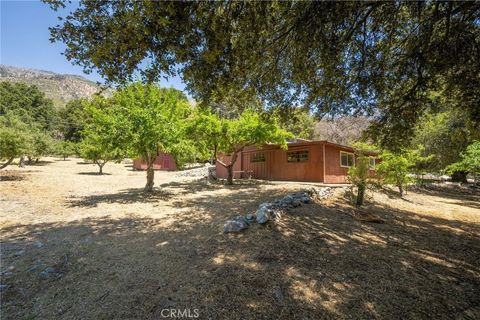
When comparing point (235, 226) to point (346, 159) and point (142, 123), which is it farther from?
point (346, 159)

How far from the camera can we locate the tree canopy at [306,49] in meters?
3.78

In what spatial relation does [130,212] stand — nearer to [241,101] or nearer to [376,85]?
[241,101]

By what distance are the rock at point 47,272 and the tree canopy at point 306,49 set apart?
3.45 meters

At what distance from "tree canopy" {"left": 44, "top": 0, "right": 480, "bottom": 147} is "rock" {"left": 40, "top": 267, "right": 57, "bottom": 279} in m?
3.45

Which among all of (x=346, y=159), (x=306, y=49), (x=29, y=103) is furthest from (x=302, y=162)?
(x=29, y=103)

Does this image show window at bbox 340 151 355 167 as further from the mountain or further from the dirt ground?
the mountain

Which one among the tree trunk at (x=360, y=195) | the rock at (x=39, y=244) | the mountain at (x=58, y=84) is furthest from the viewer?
the mountain at (x=58, y=84)

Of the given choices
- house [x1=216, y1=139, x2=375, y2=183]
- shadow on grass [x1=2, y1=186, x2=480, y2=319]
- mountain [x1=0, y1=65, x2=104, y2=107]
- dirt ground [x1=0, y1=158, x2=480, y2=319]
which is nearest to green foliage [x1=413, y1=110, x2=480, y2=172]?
house [x1=216, y1=139, x2=375, y2=183]

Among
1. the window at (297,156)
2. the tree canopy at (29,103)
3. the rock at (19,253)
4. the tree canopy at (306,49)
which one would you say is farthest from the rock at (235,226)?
the tree canopy at (29,103)

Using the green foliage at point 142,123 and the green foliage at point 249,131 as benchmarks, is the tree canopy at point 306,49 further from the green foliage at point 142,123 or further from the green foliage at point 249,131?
the green foliage at point 249,131

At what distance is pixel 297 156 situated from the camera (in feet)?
56.9

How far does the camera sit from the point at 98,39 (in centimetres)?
389

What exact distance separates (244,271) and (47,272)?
315cm

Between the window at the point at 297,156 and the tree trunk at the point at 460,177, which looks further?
the tree trunk at the point at 460,177
